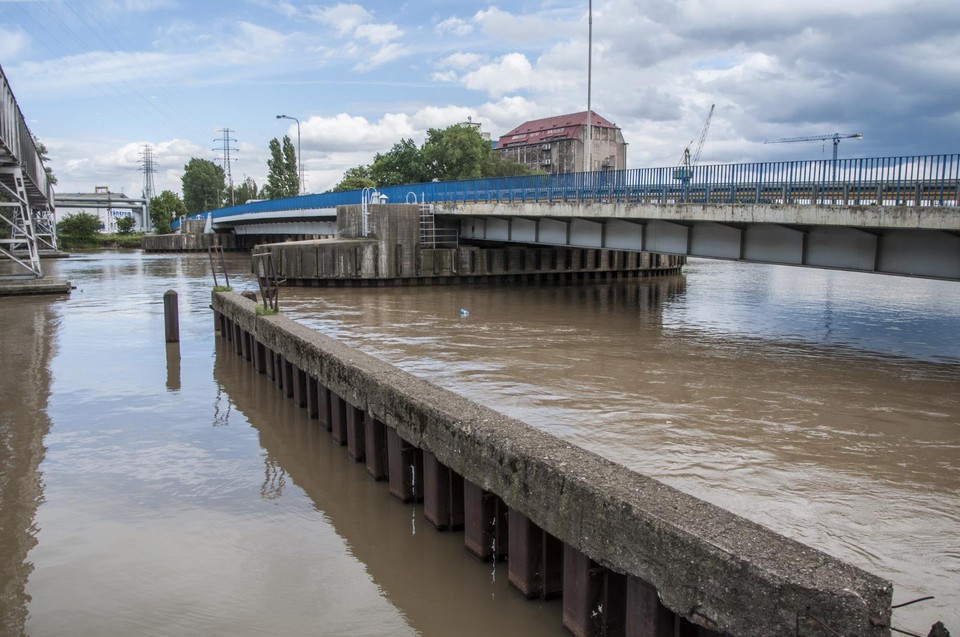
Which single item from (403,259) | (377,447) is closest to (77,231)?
(403,259)

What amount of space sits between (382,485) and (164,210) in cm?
12686

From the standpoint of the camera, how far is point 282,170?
11750cm

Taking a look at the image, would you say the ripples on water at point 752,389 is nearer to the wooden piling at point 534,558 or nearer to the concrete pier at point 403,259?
the wooden piling at point 534,558

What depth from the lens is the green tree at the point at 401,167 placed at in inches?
4021

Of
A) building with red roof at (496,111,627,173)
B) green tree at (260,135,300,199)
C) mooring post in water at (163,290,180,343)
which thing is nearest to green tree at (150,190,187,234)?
green tree at (260,135,300,199)

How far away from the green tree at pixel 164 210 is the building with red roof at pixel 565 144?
2312 inches

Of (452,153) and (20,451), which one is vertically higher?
(452,153)

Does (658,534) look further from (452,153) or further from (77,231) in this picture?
(77,231)

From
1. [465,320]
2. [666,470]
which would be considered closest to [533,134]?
[465,320]

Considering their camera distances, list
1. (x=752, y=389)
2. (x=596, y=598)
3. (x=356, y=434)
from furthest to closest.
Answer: (x=752, y=389)
(x=356, y=434)
(x=596, y=598)

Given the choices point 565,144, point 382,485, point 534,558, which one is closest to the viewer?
point 534,558

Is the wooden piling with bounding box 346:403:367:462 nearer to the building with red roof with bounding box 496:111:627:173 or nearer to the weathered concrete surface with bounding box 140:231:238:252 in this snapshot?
the weathered concrete surface with bounding box 140:231:238:252

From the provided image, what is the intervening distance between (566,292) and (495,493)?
28153mm

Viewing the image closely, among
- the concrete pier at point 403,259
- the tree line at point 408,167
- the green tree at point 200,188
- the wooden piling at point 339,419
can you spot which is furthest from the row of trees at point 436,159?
the wooden piling at point 339,419
